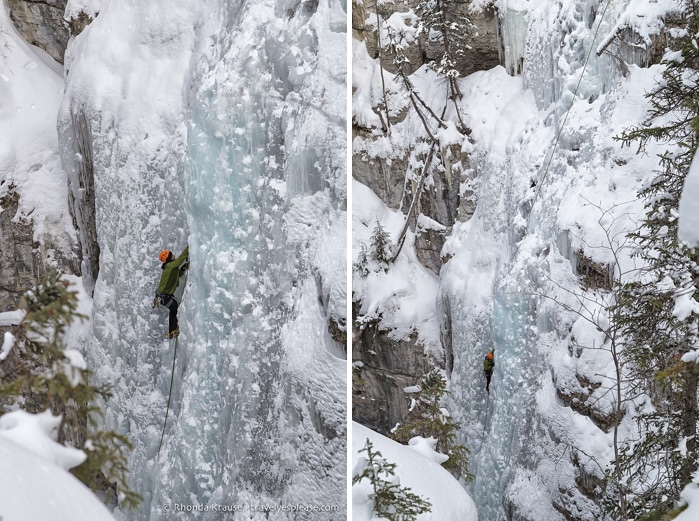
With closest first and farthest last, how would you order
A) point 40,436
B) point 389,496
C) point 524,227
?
point 40,436 → point 389,496 → point 524,227

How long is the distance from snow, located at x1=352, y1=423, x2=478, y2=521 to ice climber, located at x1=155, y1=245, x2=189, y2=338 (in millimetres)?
1288

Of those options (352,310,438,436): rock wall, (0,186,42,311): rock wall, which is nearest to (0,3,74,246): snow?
(0,186,42,311): rock wall

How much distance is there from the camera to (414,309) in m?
4.88

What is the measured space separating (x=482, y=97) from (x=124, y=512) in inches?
141

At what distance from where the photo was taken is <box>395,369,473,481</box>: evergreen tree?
14.4ft

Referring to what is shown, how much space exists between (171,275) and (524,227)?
234cm

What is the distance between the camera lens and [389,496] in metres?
3.40

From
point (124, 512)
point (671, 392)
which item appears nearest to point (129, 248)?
point (124, 512)

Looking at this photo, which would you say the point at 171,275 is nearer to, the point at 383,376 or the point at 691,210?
the point at 383,376

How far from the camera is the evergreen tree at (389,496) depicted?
3.35 m

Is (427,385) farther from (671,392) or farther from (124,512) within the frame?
(124,512)

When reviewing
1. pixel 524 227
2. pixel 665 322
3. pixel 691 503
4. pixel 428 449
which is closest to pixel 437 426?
pixel 428 449

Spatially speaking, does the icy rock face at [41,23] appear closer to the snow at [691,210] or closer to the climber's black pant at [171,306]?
the climber's black pant at [171,306]

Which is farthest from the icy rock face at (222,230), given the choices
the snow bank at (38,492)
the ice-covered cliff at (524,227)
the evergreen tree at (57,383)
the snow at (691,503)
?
the snow at (691,503)
